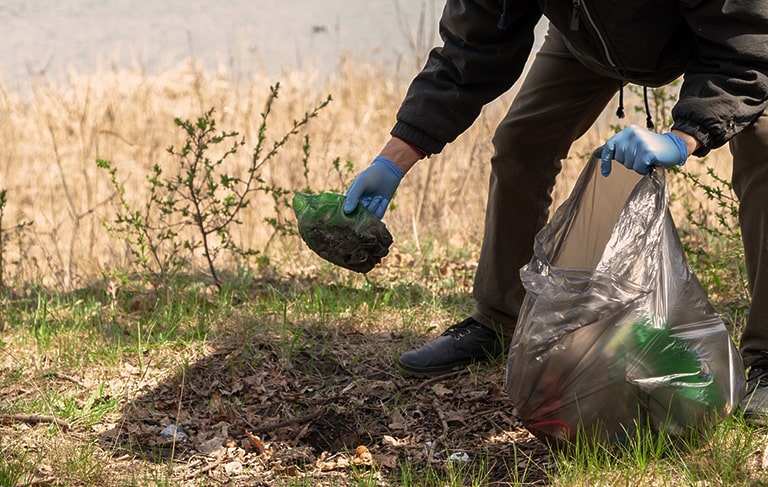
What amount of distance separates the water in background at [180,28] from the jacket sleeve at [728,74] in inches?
279

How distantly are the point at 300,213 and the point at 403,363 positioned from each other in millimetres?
787

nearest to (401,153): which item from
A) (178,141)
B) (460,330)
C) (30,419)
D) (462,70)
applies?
(462,70)

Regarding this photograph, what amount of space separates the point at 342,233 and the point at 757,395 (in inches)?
51.0

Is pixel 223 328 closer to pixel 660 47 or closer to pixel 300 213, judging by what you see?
pixel 300 213

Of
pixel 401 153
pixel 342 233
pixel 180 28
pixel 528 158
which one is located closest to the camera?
pixel 342 233

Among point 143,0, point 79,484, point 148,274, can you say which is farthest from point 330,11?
point 79,484

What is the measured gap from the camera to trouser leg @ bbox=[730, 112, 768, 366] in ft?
7.57

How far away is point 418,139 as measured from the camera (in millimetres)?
2455

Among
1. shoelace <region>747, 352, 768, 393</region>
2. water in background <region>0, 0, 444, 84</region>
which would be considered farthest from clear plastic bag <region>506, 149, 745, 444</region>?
water in background <region>0, 0, 444, 84</region>

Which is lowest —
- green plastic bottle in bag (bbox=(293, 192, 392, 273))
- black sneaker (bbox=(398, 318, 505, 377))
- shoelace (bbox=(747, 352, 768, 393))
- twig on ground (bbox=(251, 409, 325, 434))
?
twig on ground (bbox=(251, 409, 325, 434))

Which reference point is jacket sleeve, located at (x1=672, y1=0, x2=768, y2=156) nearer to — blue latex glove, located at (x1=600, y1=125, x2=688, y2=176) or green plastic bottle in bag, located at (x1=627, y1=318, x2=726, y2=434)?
blue latex glove, located at (x1=600, y1=125, x2=688, y2=176)

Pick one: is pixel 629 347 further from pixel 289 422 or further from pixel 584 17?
pixel 289 422

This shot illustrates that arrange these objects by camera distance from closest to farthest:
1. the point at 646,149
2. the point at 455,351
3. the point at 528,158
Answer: the point at 646,149
the point at 528,158
the point at 455,351

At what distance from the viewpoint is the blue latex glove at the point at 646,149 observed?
6.68 ft
